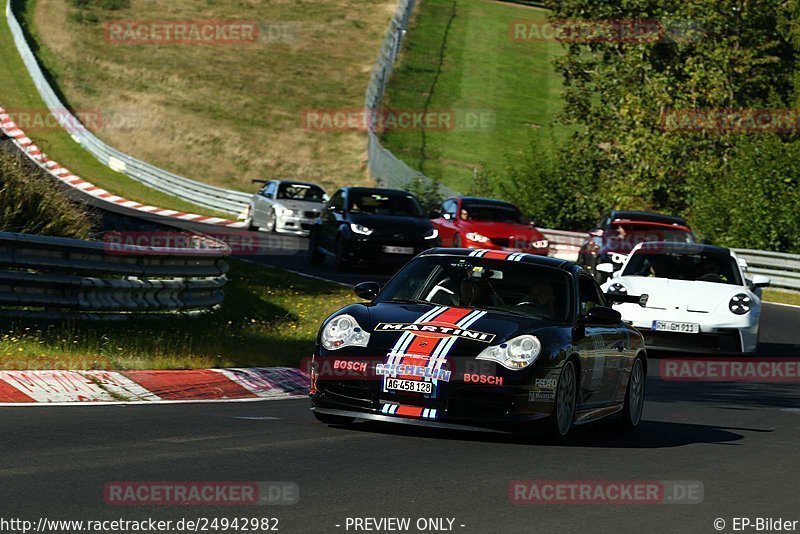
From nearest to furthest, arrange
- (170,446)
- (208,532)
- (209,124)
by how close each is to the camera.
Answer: (208,532)
(170,446)
(209,124)

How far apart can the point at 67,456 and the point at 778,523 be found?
3885 millimetres

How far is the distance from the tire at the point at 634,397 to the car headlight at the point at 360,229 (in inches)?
585

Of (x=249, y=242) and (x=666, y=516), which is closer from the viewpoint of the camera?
(x=666, y=516)

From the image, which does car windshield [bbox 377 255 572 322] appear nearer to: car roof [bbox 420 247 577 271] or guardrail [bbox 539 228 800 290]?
car roof [bbox 420 247 577 271]

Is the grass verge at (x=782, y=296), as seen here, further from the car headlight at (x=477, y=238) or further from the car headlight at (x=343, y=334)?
the car headlight at (x=343, y=334)

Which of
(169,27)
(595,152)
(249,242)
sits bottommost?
(249,242)

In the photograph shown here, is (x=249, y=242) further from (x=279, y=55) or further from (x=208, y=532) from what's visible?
(x=279, y=55)

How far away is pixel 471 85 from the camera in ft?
244

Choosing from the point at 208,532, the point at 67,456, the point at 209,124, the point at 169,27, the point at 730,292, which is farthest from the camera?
the point at 169,27

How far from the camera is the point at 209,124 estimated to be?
63.2 m

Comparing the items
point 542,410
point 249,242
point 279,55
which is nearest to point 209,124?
point 279,55

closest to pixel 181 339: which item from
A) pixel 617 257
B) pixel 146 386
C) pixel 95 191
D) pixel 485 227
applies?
pixel 146 386

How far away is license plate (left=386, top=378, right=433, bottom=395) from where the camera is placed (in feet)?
32.4

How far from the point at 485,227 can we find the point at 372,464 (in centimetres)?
2043
